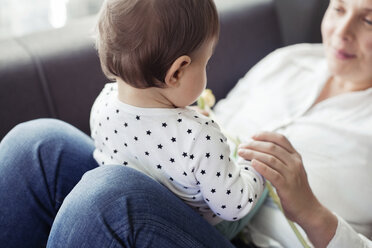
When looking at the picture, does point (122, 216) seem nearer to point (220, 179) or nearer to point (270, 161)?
point (220, 179)

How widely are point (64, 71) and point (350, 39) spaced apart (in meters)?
0.75

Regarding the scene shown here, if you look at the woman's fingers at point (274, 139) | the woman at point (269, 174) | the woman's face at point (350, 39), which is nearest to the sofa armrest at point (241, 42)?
the woman at point (269, 174)

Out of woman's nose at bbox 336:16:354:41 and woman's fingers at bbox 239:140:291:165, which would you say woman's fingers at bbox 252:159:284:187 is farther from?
woman's nose at bbox 336:16:354:41

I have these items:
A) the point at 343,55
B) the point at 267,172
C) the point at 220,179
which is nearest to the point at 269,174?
the point at 267,172

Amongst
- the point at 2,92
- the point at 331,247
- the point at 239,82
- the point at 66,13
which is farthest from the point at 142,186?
the point at 66,13

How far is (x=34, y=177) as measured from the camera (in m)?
0.91

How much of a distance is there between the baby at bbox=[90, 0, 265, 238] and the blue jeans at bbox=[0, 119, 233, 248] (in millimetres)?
54

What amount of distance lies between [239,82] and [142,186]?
84 cm

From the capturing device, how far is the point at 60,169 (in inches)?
36.8

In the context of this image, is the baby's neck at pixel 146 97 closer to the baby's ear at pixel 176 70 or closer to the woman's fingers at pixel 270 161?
the baby's ear at pixel 176 70

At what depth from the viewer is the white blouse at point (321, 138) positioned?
102cm

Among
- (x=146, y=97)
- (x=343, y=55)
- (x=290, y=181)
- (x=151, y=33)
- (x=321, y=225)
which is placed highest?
(x=151, y=33)

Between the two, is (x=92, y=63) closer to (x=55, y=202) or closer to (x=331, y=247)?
(x=55, y=202)

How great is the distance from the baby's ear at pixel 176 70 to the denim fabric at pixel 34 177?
337mm
